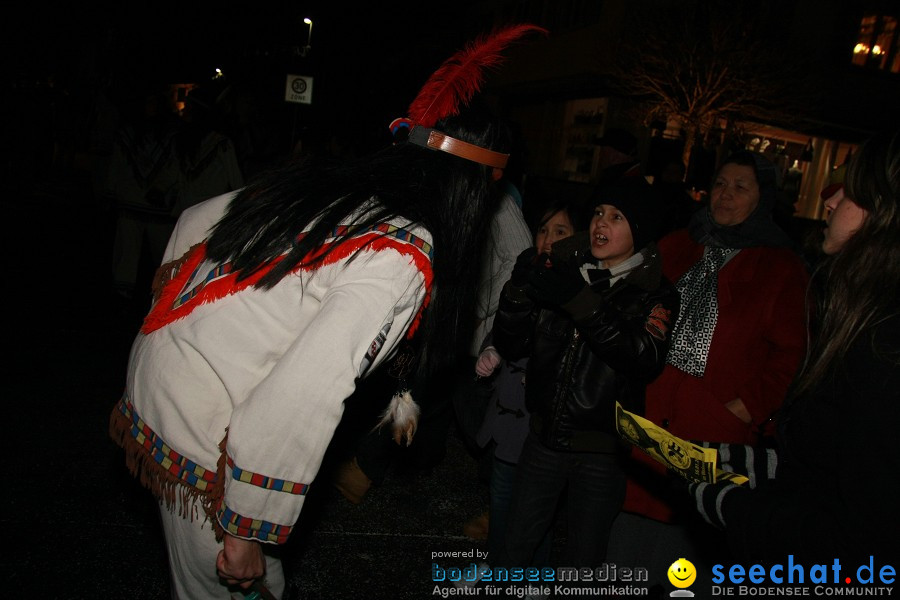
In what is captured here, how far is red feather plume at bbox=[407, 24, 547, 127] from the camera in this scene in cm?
184

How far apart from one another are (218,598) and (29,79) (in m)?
24.3

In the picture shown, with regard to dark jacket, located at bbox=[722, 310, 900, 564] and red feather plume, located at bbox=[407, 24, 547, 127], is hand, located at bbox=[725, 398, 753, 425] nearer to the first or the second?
dark jacket, located at bbox=[722, 310, 900, 564]

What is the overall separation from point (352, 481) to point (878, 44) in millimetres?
20797

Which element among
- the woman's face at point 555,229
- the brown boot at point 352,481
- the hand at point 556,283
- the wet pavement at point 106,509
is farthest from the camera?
the brown boot at point 352,481

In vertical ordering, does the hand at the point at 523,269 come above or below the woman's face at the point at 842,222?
below

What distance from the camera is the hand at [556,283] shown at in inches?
97.2

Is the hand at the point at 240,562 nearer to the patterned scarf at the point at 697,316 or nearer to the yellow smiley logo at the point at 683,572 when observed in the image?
the patterned scarf at the point at 697,316

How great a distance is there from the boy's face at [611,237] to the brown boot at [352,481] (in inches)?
77.7

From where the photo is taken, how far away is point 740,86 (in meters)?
12.9

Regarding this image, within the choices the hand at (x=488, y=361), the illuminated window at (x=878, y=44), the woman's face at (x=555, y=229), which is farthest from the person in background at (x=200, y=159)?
the illuminated window at (x=878, y=44)

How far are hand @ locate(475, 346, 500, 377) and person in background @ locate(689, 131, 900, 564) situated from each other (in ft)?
5.18

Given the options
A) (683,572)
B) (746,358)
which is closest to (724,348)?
(746,358)

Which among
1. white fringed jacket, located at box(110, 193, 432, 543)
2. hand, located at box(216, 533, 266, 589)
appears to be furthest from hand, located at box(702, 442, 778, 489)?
hand, located at box(216, 533, 266, 589)

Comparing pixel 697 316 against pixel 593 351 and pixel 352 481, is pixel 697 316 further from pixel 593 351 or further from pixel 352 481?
pixel 352 481
